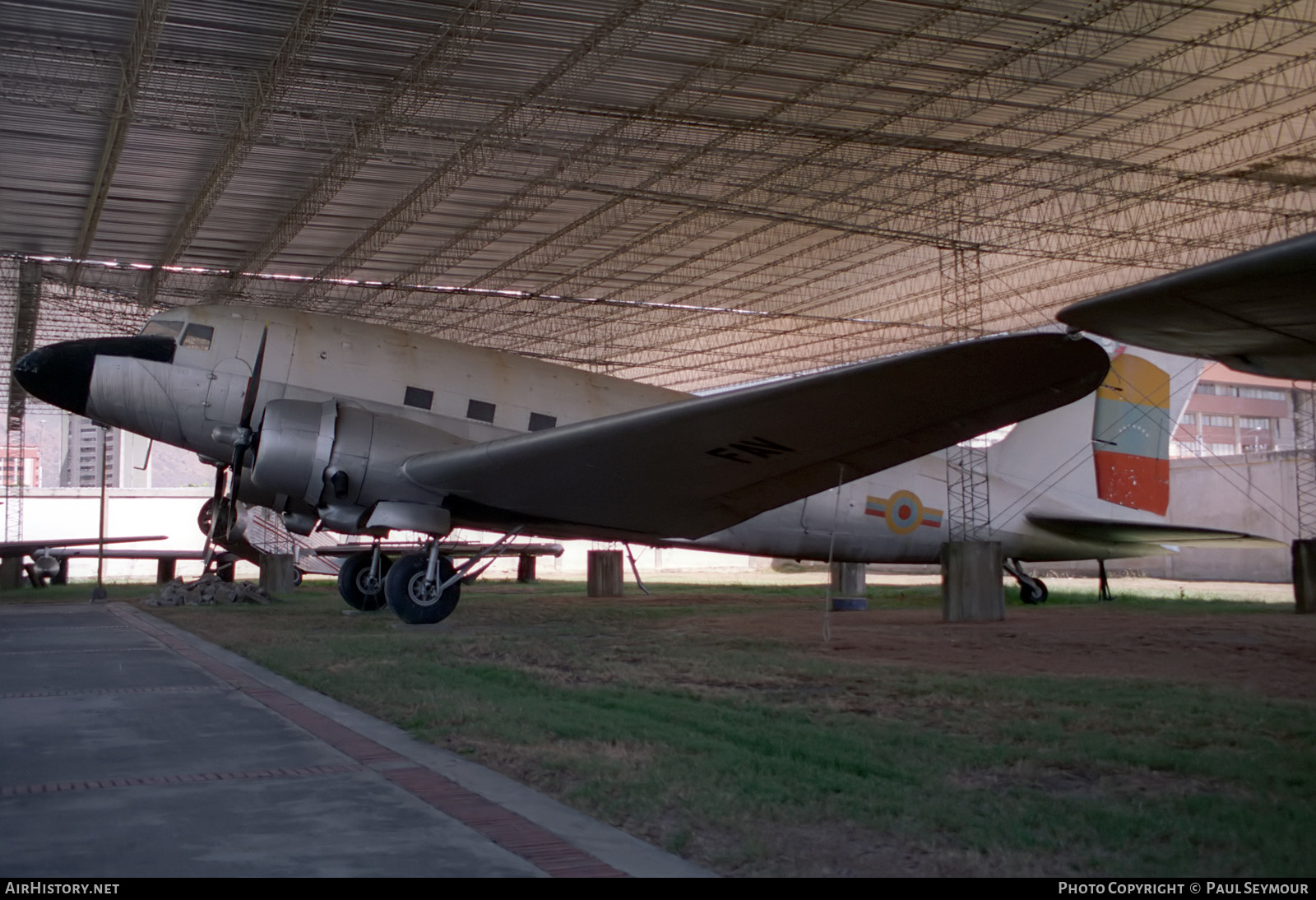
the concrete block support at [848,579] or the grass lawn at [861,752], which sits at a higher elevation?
the concrete block support at [848,579]

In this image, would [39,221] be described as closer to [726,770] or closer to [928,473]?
[928,473]

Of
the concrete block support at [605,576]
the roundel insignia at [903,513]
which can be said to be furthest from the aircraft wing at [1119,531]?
the concrete block support at [605,576]

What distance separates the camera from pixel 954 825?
4.05 meters

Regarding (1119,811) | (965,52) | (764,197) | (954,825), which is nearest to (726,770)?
(954,825)

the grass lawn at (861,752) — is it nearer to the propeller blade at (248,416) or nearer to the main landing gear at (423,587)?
the main landing gear at (423,587)

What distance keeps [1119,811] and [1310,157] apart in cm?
2786

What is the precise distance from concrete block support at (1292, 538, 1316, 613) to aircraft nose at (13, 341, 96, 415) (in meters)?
16.8

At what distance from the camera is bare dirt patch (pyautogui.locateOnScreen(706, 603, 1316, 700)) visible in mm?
8570

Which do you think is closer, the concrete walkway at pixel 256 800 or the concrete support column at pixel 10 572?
the concrete walkway at pixel 256 800

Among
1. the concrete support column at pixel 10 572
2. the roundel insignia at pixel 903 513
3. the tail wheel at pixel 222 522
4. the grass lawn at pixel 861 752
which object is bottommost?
the concrete support column at pixel 10 572

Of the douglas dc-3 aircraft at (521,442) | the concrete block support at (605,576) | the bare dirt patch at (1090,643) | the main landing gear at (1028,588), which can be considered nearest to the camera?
the bare dirt patch at (1090,643)

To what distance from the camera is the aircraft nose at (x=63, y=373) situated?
13570 mm

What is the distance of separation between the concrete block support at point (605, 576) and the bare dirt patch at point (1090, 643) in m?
7.83

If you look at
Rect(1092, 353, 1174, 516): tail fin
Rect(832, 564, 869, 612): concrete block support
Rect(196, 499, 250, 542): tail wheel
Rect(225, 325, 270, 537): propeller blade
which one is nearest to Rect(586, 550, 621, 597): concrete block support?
Rect(832, 564, 869, 612): concrete block support
